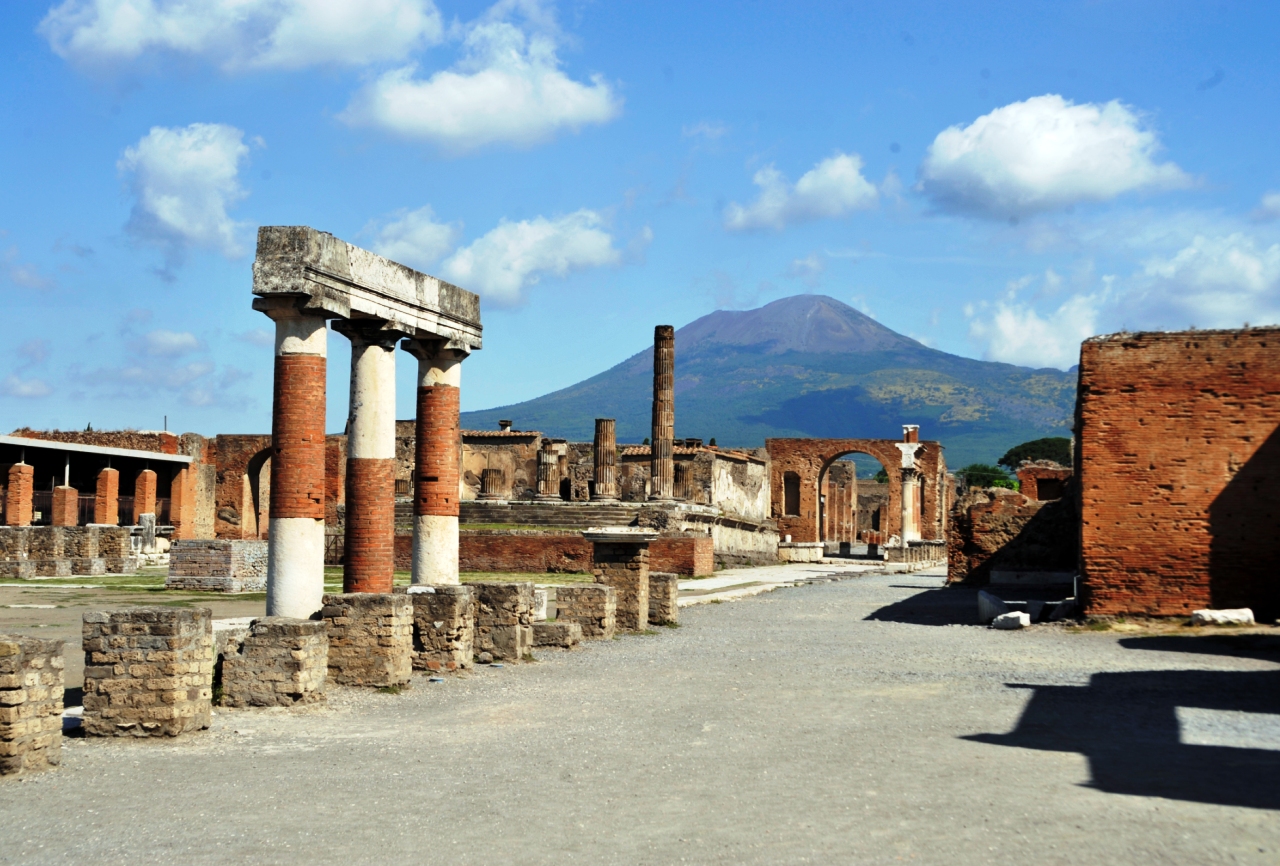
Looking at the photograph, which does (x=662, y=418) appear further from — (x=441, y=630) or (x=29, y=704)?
(x=29, y=704)

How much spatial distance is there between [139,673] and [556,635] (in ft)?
18.9

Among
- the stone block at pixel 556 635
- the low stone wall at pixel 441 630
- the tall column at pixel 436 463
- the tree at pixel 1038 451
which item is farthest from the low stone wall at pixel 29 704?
the tree at pixel 1038 451

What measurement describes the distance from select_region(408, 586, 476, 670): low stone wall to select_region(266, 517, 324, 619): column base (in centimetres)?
93

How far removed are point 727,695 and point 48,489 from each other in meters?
33.5

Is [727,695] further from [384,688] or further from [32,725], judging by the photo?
[32,725]

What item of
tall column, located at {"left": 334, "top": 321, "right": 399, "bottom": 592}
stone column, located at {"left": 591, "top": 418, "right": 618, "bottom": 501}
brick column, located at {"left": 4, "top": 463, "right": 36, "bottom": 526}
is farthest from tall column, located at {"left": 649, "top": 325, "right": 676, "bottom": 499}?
tall column, located at {"left": 334, "top": 321, "right": 399, "bottom": 592}

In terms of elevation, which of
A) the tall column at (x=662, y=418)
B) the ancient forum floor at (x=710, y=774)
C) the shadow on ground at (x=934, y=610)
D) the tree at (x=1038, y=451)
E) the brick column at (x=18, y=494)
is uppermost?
the tree at (x=1038, y=451)

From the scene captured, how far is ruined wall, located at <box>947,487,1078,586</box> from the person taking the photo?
2206cm

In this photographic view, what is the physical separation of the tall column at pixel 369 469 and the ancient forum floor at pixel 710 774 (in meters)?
2.10

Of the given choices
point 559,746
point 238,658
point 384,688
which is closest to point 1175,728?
point 559,746

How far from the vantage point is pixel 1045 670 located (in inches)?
447

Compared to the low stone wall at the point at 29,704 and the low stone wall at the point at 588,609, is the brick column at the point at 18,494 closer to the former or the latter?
the low stone wall at the point at 588,609

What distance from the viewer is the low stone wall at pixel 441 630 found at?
11125 mm

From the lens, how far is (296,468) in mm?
10984
